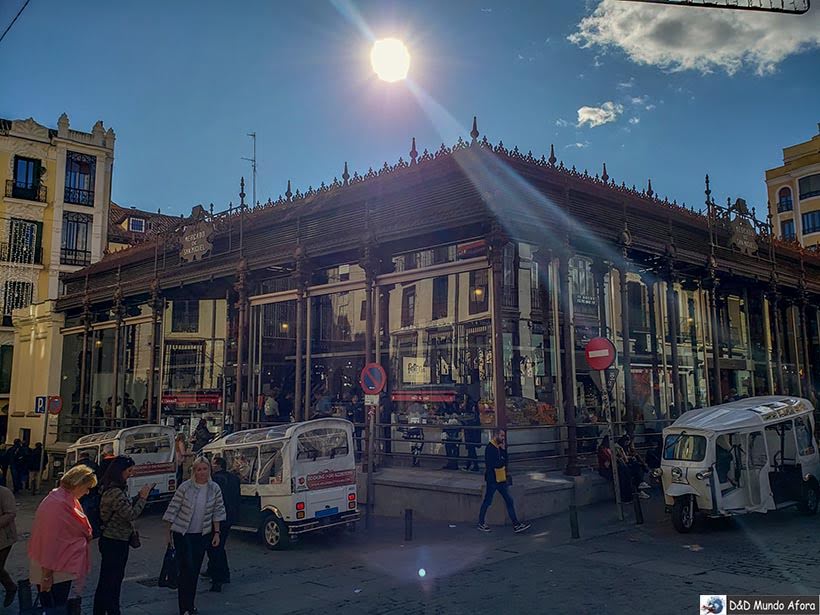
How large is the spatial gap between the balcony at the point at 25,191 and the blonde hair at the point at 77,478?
4006cm

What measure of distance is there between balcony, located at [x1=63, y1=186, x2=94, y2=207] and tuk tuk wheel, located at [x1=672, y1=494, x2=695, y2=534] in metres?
41.8

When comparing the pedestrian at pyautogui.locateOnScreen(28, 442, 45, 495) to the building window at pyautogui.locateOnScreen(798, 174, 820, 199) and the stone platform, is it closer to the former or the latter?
the stone platform

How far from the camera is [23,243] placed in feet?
134

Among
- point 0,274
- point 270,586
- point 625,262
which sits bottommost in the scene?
point 270,586

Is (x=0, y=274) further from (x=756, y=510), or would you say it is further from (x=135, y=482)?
(x=756, y=510)

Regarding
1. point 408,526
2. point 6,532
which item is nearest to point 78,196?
point 408,526

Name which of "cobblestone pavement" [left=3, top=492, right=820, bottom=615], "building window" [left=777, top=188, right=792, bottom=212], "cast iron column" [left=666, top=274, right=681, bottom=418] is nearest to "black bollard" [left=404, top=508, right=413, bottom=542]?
"cobblestone pavement" [left=3, top=492, right=820, bottom=615]

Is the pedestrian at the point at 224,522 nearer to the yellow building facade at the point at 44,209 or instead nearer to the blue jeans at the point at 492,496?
the blue jeans at the point at 492,496

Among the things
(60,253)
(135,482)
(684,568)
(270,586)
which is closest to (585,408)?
(684,568)

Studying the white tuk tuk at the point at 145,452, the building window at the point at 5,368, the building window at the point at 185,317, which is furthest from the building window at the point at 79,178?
the white tuk tuk at the point at 145,452

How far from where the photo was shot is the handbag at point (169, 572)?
9.09 metres

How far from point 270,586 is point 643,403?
39.9ft

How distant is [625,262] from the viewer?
655 inches

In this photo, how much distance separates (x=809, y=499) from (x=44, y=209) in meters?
42.6
